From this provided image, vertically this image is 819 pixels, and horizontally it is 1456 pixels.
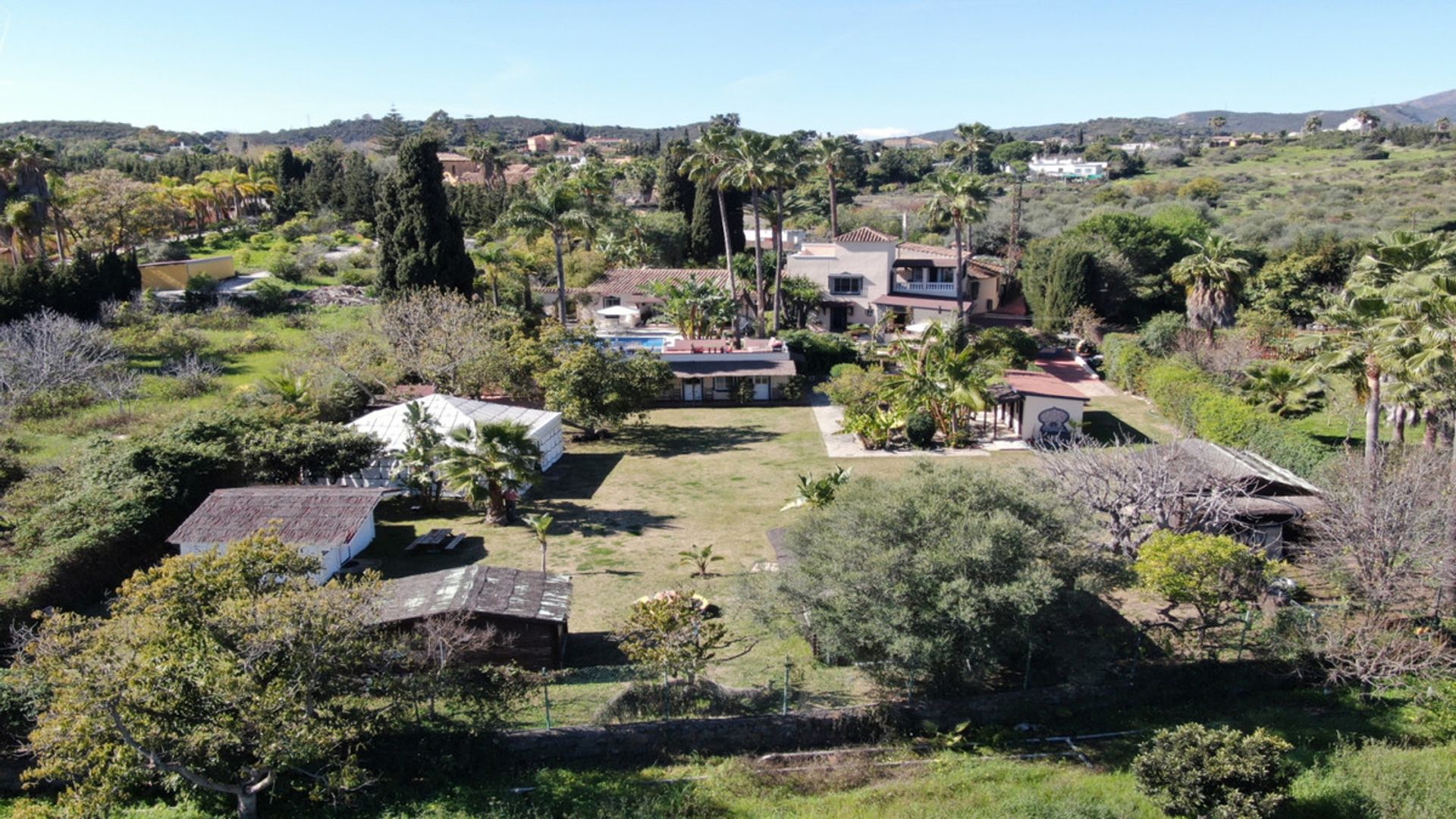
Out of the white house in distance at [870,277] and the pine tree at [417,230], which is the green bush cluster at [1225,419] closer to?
the white house in distance at [870,277]

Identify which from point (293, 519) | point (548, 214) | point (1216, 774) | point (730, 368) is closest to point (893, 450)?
point (730, 368)

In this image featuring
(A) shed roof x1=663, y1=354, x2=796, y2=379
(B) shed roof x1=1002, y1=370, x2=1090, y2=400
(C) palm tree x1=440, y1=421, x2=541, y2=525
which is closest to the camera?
(C) palm tree x1=440, y1=421, x2=541, y2=525

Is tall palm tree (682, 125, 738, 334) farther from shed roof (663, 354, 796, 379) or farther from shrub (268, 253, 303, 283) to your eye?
shrub (268, 253, 303, 283)

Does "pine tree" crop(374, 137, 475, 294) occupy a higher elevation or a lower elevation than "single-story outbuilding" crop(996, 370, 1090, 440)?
higher

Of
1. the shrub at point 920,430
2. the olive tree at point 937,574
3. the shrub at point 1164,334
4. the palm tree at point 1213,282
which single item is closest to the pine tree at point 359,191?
the shrub at point 920,430

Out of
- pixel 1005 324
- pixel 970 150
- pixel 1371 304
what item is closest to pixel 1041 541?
pixel 1371 304

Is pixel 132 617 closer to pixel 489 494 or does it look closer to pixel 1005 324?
pixel 489 494

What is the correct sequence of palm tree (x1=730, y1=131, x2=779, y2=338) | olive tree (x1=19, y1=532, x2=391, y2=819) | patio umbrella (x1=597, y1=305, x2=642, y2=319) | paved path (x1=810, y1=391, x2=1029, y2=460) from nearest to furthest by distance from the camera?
olive tree (x1=19, y1=532, x2=391, y2=819) < paved path (x1=810, y1=391, x2=1029, y2=460) < palm tree (x1=730, y1=131, x2=779, y2=338) < patio umbrella (x1=597, y1=305, x2=642, y2=319)

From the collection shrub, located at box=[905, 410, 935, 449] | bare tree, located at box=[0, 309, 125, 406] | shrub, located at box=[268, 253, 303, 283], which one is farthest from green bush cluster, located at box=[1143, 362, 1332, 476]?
shrub, located at box=[268, 253, 303, 283]
